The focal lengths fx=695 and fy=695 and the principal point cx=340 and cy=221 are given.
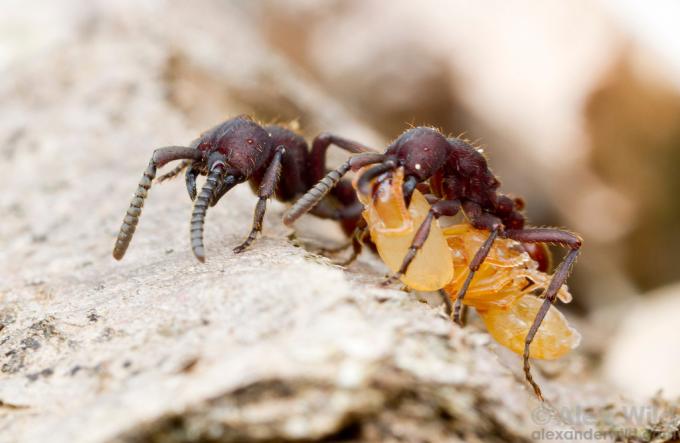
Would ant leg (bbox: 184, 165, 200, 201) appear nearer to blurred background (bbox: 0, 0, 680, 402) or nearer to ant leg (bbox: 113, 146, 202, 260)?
ant leg (bbox: 113, 146, 202, 260)

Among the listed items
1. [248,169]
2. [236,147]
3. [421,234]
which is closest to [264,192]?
[248,169]

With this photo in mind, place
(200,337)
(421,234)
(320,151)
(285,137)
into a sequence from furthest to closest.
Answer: (320,151)
(285,137)
(421,234)
(200,337)

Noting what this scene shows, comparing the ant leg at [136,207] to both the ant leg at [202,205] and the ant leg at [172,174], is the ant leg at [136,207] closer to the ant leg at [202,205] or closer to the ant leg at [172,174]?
the ant leg at [202,205]

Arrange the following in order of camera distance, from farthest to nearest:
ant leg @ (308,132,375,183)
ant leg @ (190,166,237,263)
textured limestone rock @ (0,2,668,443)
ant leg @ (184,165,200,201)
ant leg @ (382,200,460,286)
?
ant leg @ (308,132,375,183) < ant leg @ (184,165,200,201) < ant leg @ (190,166,237,263) < ant leg @ (382,200,460,286) < textured limestone rock @ (0,2,668,443)

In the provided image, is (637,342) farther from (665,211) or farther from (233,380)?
(233,380)

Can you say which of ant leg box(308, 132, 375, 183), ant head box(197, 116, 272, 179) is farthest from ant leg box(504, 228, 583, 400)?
ant head box(197, 116, 272, 179)

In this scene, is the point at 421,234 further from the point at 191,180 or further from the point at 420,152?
the point at 191,180

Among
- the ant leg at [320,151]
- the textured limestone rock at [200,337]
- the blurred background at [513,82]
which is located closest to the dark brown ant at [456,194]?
the textured limestone rock at [200,337]
